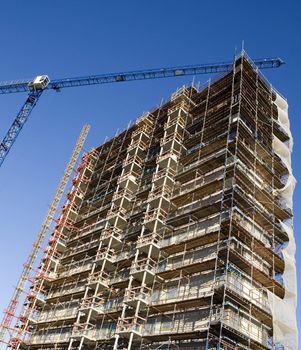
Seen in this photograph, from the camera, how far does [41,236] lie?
201ft

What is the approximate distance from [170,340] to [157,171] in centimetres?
1656

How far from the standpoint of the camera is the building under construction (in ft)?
96.0

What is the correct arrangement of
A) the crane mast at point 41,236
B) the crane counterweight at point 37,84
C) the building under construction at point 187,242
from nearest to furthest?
the building under construction at point 187,242 < the crane mast at point 41,236 < the crane counterweight at point 37,84

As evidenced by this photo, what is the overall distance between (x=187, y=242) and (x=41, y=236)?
1363 inches

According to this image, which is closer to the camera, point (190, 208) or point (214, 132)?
point (190, 208)

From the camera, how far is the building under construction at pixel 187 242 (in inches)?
1152

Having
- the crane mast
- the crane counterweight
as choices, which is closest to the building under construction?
the crane mast

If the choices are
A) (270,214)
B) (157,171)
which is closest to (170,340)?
(270,214)

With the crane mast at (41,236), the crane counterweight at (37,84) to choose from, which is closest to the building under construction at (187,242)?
the crane mast at (41,236)

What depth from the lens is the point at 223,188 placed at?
1257 inches

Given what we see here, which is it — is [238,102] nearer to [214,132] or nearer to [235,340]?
[214,132]

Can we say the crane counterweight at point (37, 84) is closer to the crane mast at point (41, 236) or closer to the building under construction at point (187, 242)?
the crane mast at point (41, 236)

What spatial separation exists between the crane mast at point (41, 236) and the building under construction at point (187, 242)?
5.42 meters

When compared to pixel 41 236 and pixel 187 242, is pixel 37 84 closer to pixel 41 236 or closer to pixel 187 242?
pixel 41 236
